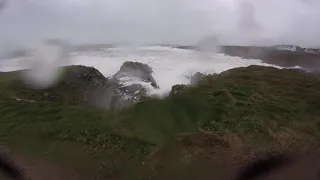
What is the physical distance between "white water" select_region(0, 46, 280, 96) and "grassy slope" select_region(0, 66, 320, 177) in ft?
22.0

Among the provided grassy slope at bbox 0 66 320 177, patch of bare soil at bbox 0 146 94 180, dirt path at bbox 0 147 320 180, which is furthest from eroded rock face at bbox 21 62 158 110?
dirt path at bbox 0 147 320 180

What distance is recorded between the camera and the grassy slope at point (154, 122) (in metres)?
34.2

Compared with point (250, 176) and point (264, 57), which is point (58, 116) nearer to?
point (250, 176)

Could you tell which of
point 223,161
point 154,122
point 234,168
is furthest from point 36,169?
point 234,168

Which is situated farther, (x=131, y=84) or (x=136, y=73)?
(x=136, y=73)

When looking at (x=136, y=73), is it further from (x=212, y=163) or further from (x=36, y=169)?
(x=36, y=169)

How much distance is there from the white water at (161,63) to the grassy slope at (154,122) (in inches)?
264

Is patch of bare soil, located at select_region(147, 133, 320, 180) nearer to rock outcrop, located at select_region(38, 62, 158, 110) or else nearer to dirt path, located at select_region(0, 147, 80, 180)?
dirt path, located at select_region(0, 147, 80, 180)

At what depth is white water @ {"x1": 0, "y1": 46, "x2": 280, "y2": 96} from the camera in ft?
184

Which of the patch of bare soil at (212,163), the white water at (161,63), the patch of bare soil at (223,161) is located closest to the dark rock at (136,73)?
the white water at (161,63)

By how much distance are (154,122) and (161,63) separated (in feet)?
104

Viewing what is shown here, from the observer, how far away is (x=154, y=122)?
38031 millimetres

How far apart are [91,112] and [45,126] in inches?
190

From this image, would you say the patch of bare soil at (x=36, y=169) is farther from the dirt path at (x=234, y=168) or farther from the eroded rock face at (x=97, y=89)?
the eroded rock face at (x=97, y=89)
